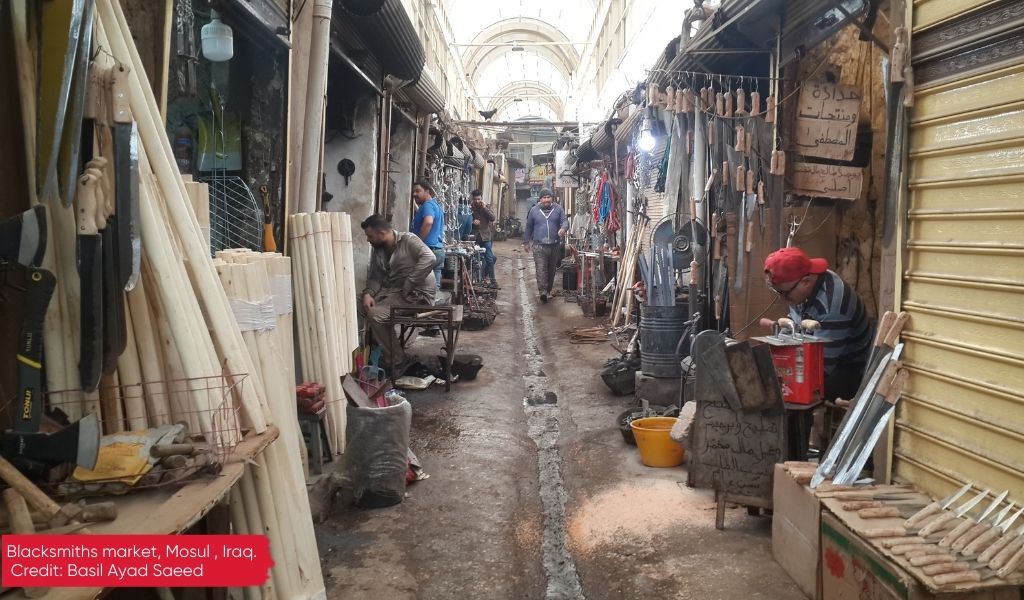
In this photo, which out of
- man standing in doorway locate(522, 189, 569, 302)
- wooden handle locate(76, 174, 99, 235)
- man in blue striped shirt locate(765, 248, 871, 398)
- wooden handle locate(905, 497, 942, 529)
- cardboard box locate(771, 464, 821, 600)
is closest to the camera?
wooden handle locate(76, 174, 99, 235)

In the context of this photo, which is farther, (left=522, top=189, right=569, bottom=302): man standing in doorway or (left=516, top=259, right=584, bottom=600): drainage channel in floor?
(left=522, top=189, right=569, bottom=302): man standing in doorway

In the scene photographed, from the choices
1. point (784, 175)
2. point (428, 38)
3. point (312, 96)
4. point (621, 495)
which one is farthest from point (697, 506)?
point (428, 38)

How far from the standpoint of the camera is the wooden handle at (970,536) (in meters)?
2.87

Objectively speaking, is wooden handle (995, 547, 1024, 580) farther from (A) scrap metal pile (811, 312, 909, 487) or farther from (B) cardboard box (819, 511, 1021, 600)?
(A) scrap metal pile (811, 312, 909, 487)

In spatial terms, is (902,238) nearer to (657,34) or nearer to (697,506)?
(697,506)

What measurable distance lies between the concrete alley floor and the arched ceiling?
945 inches

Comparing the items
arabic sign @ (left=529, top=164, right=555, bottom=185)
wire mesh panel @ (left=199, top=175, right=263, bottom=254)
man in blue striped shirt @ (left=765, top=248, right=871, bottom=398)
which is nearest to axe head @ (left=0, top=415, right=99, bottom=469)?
wire mesh panel @ (left=199, top=175, right=263, bottom=254)

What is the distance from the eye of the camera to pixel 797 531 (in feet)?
12.3

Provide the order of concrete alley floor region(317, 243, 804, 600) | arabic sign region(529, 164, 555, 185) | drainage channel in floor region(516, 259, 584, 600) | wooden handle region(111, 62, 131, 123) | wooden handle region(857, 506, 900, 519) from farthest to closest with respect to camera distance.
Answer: arabic sign region(529, 164, 555, 185), drainage channel in floor region(516, 259, 584, 600), concrete alley floor region(317, 243, 804, 600), wooden handle region(857, 506, 900, 519), wooden handle region(111, 62, 131, 123)

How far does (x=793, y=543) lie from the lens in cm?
381

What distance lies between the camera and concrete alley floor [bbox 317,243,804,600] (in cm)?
395

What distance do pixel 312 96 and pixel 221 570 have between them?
4.21 m

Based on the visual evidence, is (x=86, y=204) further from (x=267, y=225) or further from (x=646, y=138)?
(x=646, y=138)
